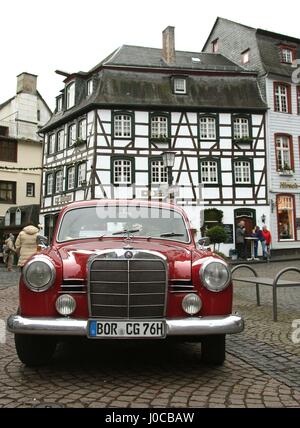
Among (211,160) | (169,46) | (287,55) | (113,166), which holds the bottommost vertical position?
(113,166)

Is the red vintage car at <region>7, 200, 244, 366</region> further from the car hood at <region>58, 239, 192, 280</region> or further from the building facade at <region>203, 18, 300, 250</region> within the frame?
the building facade at <region>203, 18, 300, 250</region>

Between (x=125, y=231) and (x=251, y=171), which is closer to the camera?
(x=125, y=231)

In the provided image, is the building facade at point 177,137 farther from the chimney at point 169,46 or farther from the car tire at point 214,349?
the car tire at point 214,349

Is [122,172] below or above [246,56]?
below

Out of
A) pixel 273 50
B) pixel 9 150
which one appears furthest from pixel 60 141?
pixel 273 50

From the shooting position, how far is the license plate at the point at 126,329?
408 centimetres

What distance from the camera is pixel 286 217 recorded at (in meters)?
29.1

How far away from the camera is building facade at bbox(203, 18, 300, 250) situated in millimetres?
28750

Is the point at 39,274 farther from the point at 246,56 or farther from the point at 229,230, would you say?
the point at 246,56

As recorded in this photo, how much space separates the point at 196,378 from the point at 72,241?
205cm

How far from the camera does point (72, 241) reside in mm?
5293

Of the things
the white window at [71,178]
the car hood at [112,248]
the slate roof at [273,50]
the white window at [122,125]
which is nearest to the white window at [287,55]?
the slate roof at [273,50]

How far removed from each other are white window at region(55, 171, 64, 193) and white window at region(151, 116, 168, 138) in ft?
24.6

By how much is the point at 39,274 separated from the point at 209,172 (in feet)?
82.1
